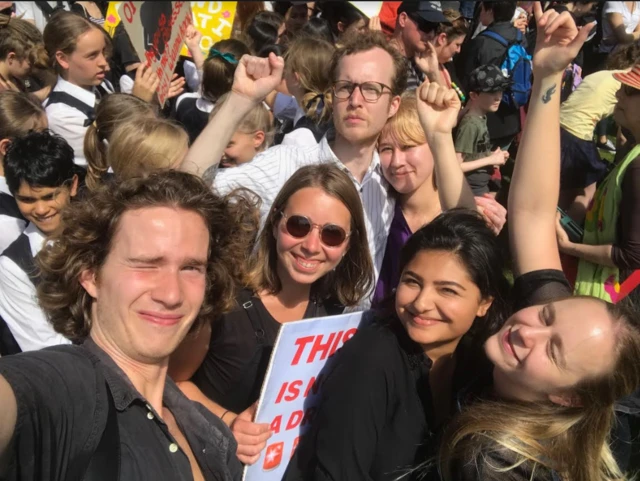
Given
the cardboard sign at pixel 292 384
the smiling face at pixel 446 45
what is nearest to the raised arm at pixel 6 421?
the cardboard sign at pixel 292 384

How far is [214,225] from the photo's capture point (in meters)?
1.96

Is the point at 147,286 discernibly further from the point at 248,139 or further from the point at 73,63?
the point at 73,63

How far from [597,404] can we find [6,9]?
6.44 meters

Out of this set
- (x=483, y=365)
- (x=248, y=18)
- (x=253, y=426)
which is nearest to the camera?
(x=253, y=426)

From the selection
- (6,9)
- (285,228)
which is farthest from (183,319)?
(6,9)

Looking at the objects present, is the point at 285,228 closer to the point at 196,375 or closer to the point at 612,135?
the point at 196,375

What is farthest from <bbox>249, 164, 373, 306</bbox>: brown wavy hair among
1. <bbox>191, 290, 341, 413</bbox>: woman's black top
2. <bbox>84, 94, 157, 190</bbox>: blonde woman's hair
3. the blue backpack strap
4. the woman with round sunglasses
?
the blue backpack strap

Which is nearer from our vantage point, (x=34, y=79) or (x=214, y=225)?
(x=214, y=225)

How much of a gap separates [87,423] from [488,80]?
14.0 feet

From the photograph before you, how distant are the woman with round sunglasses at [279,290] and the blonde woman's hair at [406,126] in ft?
2.36

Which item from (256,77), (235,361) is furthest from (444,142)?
(235,361)

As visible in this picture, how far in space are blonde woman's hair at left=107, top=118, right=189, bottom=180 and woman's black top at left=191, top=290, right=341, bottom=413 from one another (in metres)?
1.08

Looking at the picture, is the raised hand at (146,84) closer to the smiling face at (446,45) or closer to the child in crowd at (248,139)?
the child in crowd at (248,139)

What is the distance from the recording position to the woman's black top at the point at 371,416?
1742mm
